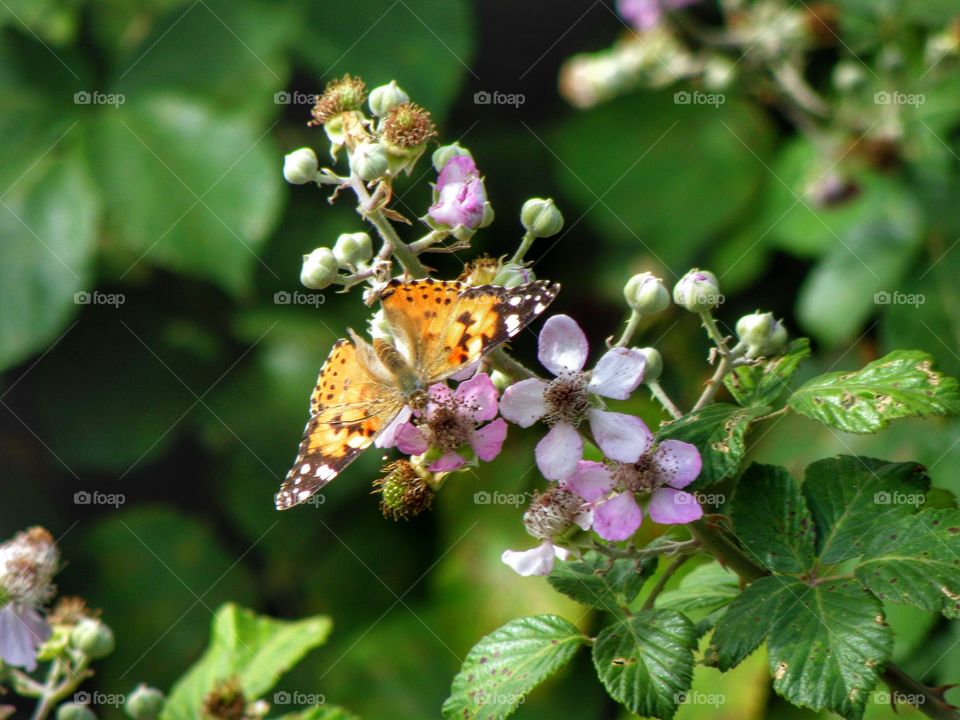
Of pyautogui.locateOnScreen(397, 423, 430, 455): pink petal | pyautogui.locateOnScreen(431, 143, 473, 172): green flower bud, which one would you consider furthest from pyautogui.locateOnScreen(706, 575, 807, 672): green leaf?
pyautogui.locateOnScreen(431, 143, 473, 172): green flower bud

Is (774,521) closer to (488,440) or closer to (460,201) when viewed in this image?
(488,440)

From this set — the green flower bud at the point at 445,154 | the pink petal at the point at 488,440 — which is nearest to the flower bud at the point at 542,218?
the green flower bud at the point at 445,154

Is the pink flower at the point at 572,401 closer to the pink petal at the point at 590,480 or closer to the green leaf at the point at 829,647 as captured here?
the pink petal at the point at 590,480

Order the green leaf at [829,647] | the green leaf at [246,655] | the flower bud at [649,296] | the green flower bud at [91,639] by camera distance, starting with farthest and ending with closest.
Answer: the green leaf at [246,655]
the green flower bud at [91,639]
the flower bud at [649,296]
the green leaf at [829,647]

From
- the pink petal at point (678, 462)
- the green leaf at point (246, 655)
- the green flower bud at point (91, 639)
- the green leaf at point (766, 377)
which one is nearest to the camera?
the pink petal at point (678, 462)

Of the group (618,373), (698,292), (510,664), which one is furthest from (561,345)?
(510,664)

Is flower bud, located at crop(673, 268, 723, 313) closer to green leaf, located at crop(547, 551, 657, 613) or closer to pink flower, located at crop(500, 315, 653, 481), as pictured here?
pink flower, located at crop(500, 315, 653, 481)

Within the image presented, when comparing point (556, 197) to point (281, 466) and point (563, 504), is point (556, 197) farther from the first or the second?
point (563, 504)

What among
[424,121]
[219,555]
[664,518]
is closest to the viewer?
[664,518]

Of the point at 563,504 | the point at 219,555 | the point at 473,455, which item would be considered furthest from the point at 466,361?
the point at 219,555
